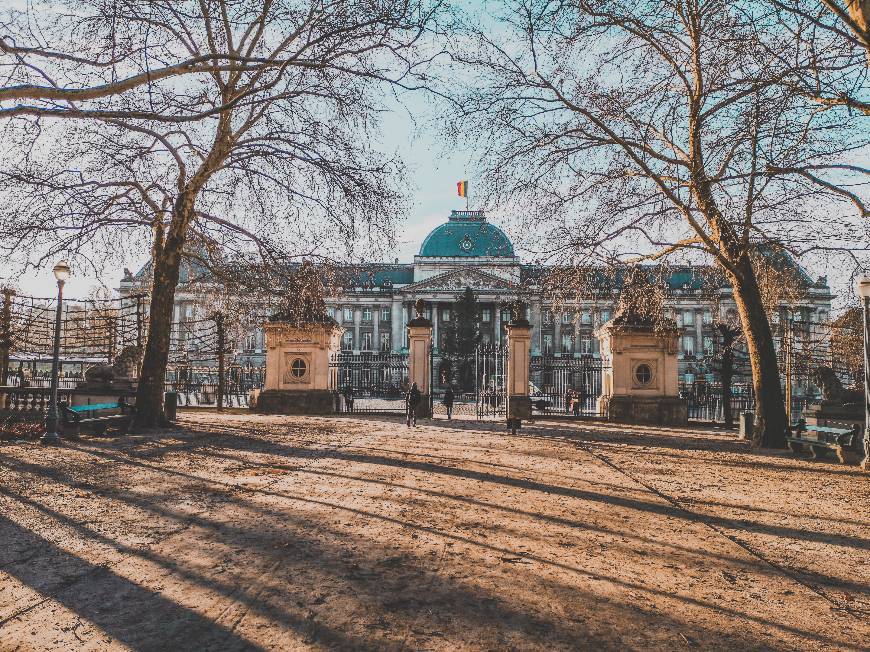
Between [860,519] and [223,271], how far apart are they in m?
11.5

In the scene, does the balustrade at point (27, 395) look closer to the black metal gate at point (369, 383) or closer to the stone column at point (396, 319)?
the black metal gate at point (369, 383)

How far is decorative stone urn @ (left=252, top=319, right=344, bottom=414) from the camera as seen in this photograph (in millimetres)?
17625

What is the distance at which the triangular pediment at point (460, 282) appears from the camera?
2719 inches

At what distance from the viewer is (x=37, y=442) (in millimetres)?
9781

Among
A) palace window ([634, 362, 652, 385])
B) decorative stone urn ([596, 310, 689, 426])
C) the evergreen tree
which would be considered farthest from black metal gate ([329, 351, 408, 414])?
palace window ([634, 362, 652, 385])

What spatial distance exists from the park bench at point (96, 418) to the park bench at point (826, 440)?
12719 millimetres

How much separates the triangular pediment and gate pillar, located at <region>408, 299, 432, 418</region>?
51098 mm

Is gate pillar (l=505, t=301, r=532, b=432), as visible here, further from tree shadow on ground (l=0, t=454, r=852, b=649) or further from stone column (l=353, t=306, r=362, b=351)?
stone column (l=353, t=306, r=362, b=351)

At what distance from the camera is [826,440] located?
1030 centimetres

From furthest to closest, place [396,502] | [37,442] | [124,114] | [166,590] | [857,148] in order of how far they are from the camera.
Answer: [37,442]
[857,148]
[124,114]
[396,502]
[166,590]

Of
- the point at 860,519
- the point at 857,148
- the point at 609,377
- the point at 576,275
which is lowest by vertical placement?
the point at 860,519

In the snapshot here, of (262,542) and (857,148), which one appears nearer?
(262,542)

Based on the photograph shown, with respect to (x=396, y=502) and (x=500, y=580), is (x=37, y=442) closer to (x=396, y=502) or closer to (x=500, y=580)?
(x=396, y=502)

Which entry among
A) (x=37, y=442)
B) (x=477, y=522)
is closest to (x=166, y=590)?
(x=477, y=522)
